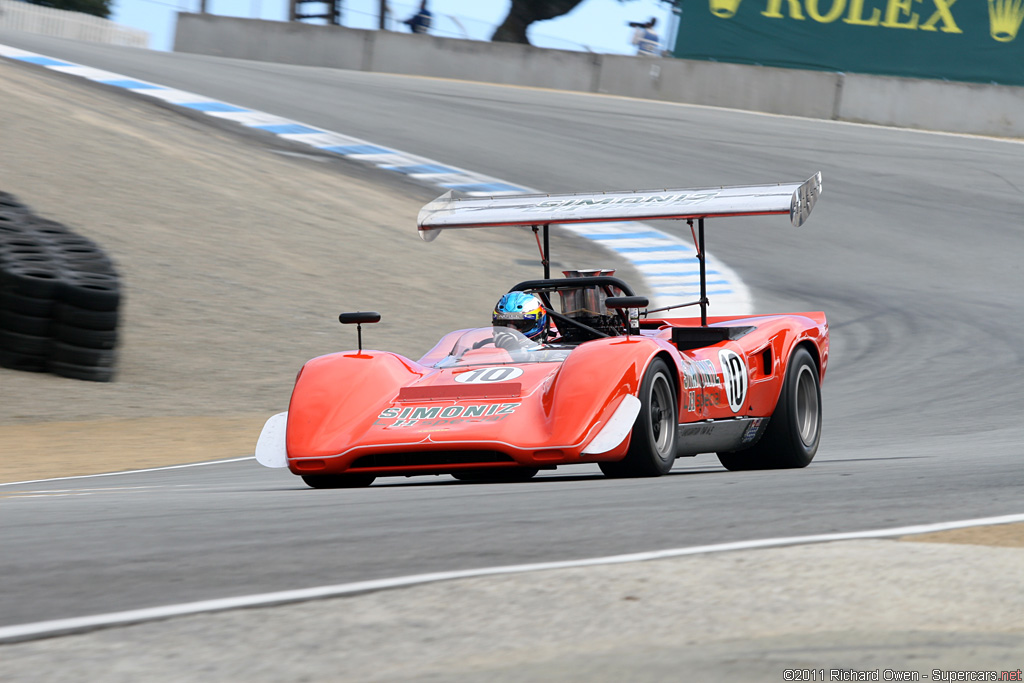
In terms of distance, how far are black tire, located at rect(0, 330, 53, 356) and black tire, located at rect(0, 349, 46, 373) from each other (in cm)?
4

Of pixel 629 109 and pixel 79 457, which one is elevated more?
pixel 629 109

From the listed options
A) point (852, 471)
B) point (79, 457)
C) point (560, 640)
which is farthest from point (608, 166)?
point (560, 640)

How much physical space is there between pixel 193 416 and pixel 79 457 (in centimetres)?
230

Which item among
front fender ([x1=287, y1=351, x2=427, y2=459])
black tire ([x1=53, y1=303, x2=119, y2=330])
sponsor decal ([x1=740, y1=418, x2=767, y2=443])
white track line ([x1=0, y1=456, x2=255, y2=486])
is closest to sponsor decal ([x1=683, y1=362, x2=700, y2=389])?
sponsor decal ([x1=740, y1=418, x2=767, y2=443])

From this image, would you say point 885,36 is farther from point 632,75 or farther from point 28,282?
point 28,282

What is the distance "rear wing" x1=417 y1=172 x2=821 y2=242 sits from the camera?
7.95 meters

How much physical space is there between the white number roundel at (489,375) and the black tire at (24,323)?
637 centimetres

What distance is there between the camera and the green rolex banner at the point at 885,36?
3016 cm

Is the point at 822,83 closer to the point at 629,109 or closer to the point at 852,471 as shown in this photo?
the point at 629,109

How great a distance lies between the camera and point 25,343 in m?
12.2

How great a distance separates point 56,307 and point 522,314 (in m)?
5.87

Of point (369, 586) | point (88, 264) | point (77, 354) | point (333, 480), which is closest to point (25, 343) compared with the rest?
point (77, 354)

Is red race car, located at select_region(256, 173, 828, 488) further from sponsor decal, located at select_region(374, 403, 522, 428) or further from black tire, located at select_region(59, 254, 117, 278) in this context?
black tire, located at select_region(59, 254, 117, 278)

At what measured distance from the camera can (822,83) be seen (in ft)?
102
